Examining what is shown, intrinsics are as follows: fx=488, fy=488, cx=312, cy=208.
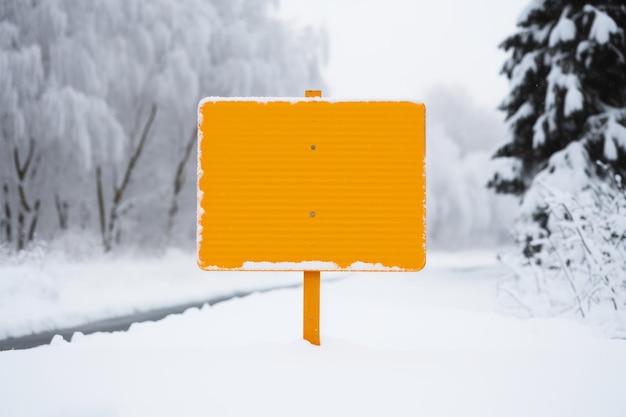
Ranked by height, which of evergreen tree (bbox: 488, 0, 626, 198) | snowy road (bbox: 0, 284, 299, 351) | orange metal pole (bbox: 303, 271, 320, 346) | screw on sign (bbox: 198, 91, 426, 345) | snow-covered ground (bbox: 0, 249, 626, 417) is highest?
evergreen tree (bbox: 488, 0, 626, 198)

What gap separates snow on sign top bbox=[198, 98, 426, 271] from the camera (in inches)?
84.9

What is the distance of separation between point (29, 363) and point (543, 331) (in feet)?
9.54

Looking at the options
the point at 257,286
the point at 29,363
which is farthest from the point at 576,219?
the point at 257,286

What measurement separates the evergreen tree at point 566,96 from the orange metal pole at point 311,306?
7.19m

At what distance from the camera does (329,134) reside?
217cm

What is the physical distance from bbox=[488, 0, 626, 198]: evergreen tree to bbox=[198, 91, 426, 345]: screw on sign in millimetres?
7082

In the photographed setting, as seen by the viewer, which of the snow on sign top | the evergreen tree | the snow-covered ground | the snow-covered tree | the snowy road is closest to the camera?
the snow-covered ground

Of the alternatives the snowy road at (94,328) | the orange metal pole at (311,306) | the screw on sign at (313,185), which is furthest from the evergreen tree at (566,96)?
the orange metal pole at (311,306)

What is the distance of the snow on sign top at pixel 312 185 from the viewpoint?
2.16m

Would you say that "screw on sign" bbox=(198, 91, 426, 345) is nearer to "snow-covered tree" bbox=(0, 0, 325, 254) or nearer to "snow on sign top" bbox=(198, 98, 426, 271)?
"snow on sign top" bbox=(198, 98, 426, 271)

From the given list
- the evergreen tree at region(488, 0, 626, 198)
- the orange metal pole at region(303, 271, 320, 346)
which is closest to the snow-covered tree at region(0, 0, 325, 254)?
the evergreen tree at region(488, 0, 626, 198)

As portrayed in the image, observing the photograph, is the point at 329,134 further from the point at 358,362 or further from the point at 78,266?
the point at 78,266

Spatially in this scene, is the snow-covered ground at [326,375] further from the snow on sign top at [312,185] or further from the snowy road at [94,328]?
the snowy road at [94,328]

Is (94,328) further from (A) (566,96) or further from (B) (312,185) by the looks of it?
(A) (566,96)
